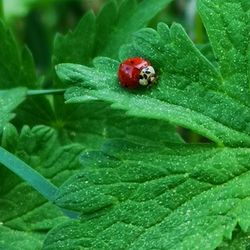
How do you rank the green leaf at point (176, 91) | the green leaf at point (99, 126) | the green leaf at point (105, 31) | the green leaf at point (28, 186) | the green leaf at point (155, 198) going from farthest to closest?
the green leaf at point (105, 31) → the green leaf at point (99, 126) → the green leaf at point (28, 186) → the green leaf at point (176, 91) → the green leaf at point (155, 198)

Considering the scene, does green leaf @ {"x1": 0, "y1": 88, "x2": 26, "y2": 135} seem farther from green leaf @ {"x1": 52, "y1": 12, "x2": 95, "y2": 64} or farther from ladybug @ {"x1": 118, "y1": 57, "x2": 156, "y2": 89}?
ladybug @ {"x1": 118, "y1": 57, "x2": 156, "y2": 89}

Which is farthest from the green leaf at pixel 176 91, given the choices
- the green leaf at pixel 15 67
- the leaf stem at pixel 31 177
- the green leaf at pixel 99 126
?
the green leaf at pixel 15 67

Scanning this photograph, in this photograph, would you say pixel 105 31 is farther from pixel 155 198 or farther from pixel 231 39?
pixel 155 198

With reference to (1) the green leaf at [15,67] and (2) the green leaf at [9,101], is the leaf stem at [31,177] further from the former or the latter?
(1) the green leaf at [15,67]

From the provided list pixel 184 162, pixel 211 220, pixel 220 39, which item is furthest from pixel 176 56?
pixel 211 220

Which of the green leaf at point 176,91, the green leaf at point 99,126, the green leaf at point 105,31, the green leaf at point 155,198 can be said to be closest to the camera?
the green leaf at point 155,198

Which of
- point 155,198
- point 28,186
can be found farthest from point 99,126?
point 155,198

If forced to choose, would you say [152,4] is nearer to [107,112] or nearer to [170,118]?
[107,112]
